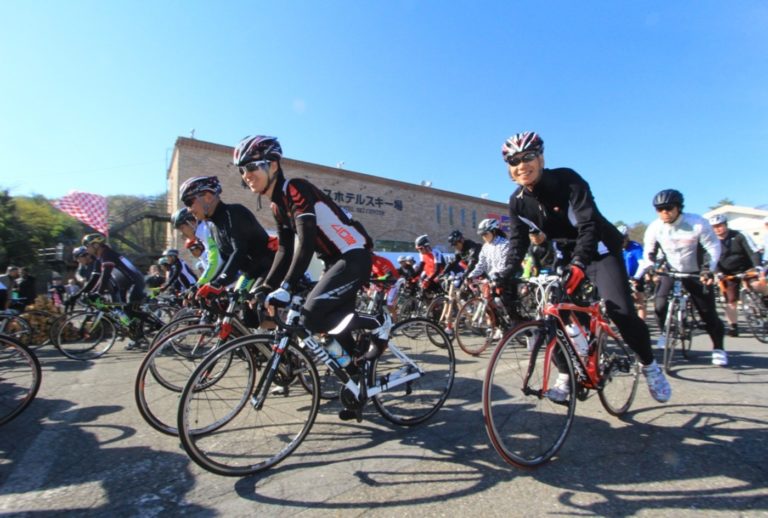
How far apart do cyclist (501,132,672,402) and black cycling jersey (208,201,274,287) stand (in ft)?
7.88

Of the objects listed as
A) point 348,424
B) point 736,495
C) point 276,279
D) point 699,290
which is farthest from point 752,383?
point 276,279

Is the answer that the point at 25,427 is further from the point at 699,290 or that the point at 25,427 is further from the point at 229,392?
the point at 699,290

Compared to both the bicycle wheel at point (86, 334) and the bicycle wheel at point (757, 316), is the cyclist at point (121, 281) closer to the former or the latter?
the bicycle wheel at point (86, 334)

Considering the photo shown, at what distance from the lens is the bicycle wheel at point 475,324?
237 inches

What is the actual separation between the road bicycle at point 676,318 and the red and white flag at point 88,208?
1126 inches

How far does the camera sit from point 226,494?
217 centimetres

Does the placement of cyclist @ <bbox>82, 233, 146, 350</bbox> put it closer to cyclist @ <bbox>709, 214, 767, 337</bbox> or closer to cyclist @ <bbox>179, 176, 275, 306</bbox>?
cyclist @ <bbox>179, 176, 275, 306</bbox>

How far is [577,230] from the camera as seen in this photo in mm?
3029

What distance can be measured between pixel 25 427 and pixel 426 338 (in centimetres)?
346

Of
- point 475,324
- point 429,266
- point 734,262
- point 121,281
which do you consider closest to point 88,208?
point 121,281

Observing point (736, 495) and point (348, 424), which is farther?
point (348, 424)

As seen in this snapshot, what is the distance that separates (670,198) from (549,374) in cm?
343

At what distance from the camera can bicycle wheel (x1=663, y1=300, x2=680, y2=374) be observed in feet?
14.7

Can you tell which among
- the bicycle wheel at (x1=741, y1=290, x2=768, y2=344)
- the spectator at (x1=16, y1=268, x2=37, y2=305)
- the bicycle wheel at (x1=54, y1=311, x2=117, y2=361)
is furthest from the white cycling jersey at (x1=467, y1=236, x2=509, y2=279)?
the spectator at (x1=16, y1=268, x2=37, y2=305)
